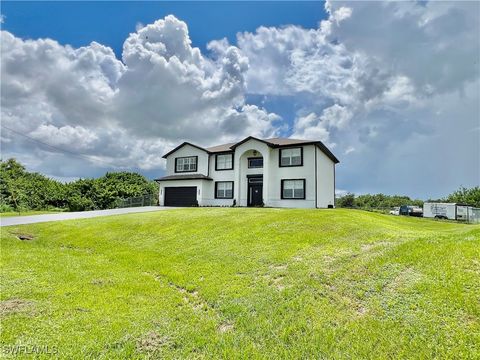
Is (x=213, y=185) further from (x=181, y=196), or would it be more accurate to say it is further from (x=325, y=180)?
(x=325, y=180)

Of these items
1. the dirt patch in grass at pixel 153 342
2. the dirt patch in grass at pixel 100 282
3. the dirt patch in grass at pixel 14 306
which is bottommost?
the dirt patch in grass at pixel 14 306

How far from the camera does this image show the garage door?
95.5ft

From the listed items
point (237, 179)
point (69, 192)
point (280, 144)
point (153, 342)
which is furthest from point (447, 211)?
point (69, 192)

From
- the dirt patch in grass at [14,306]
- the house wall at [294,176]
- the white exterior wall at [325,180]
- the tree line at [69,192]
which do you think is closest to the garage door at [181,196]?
the tree line at [69,192]

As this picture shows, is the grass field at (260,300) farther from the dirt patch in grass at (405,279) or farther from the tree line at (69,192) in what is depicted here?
the tree line at (69,192)

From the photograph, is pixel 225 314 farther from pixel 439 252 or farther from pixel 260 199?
pixel 260 199

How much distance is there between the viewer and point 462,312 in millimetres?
4609

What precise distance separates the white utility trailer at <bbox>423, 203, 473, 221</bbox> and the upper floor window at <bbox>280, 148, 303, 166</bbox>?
21.3 m

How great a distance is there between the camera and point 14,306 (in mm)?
5980

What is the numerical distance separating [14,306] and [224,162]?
23.7 metres

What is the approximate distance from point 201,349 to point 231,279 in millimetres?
2823

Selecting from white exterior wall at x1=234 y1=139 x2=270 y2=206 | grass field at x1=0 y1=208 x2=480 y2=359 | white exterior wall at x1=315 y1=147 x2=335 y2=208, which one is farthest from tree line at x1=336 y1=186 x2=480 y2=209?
grass field at x1=0 y1=208 x2=480 y2=359

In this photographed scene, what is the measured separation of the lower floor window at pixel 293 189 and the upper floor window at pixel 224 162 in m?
6.00

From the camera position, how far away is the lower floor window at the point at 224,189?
28208 millimetres
